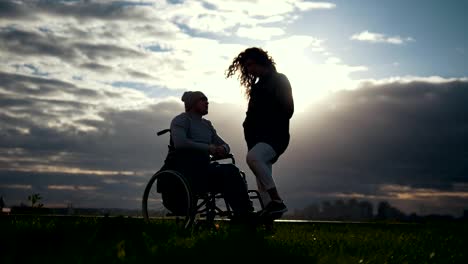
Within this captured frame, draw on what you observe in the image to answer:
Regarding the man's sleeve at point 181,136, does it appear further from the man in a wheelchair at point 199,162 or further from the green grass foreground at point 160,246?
the green grass foreground at point 160,246

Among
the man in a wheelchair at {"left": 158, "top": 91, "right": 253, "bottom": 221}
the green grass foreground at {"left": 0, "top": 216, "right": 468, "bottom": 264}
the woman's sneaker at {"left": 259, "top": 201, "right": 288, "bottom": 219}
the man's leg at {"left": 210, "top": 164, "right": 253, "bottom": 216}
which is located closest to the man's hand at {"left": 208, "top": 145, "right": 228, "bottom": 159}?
the man in a wheelchair at {"left": 158, "top": 91, "right": 253, "bottom": 221}

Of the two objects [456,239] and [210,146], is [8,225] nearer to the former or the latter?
[210,146]

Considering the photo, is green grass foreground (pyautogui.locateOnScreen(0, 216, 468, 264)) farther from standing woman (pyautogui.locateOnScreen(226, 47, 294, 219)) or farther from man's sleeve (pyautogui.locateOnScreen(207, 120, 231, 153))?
man's sleeve (pyautogui.locateOnScreen(207, 120, 231, 153))

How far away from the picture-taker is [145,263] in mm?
3896

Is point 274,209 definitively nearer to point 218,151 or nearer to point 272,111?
point 218,151

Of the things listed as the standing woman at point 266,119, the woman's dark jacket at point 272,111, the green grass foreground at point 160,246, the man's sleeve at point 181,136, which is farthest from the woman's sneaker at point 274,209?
the man's sleeve at point 181,136

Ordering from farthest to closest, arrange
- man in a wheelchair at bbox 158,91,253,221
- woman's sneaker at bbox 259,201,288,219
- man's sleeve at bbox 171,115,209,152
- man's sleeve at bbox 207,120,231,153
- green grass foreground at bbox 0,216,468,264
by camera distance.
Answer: man's sleeve at bbox 207,120,231,153, man's sleeve at bbox 171,115,209,152, man in a wheelchair at bbox 158,91,253,221, woman's sneaker at bbox 259,201,288,219, green grass foreground at bbox 0,216,468,264

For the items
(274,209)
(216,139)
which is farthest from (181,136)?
(274,209)

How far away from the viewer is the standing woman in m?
7.93

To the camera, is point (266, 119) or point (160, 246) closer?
point (160, 246)

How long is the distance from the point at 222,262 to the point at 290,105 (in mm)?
4351

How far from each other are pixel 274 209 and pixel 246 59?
6.72 ft

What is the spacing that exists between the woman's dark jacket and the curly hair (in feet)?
0.60

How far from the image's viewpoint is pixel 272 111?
8094 millimetres
